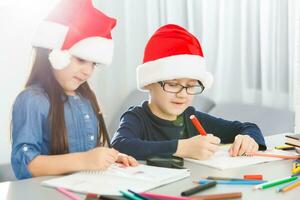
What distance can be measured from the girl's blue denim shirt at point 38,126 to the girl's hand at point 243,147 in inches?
15.3

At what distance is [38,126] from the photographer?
1.16 m

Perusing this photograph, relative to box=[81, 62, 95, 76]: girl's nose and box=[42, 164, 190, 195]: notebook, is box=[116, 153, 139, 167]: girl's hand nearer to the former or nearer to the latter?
box=[42, 164, 190, 195]: notebook

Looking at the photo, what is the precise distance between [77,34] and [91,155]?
323mm

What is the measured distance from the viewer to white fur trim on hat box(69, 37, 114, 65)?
1.19 meters

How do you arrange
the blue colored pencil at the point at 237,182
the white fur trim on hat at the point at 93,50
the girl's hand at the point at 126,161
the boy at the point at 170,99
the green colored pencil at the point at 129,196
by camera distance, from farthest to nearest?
the boy at the point at 170,99 → the white fur trim on hat at the point at 93,50 → the girl's hand at the point at 126,161 → the blue colored pencil at the point at 237,182 → the green colored pencil at the point at 129,196

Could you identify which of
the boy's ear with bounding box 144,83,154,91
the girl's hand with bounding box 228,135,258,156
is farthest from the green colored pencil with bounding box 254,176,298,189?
the boy's ear with bounding box 144,83,154,91

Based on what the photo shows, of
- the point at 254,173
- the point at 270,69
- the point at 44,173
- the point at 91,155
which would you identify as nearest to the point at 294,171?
the point at 254,173

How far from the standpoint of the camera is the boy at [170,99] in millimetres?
1307

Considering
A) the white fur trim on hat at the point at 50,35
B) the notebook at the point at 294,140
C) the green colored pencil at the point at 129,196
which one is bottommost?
the notebook at the point at 294,140

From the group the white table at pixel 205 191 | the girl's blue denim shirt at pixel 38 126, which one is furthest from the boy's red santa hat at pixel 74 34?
the white table at pixel 205 191

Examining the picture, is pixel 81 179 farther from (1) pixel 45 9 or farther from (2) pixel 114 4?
(2) pixel 114 4

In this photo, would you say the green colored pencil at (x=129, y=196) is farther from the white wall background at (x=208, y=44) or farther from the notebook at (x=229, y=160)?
the white wall background at (x=208, y=44)

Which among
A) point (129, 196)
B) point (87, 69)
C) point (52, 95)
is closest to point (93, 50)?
point (87, 69)

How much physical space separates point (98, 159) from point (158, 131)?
43 centimetres
